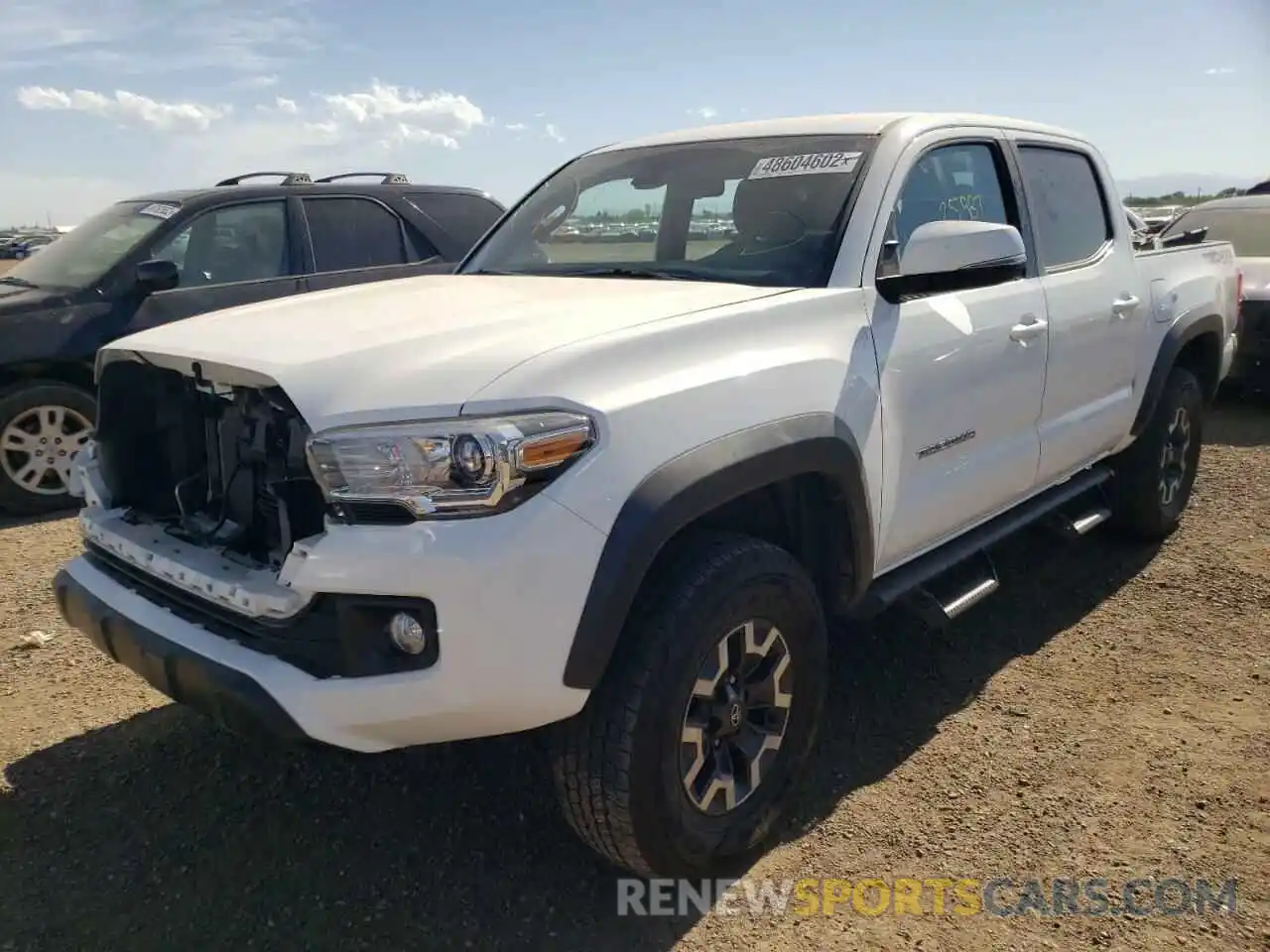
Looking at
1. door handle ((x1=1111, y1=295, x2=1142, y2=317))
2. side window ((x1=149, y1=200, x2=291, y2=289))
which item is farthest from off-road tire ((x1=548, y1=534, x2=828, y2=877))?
side window ((x1=149, y1=200, x2=291, y2=289))

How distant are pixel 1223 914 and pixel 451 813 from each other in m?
2.02

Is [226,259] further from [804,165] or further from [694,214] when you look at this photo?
[804,165]

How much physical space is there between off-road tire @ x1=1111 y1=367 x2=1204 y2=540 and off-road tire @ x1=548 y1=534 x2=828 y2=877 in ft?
9.36

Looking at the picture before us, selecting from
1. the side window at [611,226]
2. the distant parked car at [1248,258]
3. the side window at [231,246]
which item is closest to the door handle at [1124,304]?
the side window at [611,226]

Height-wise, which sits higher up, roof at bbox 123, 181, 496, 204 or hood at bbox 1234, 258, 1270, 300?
roof at bbox 123, 181, 496, 204

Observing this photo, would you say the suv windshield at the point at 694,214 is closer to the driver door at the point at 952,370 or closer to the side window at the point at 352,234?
the driver door at the point at 952,370

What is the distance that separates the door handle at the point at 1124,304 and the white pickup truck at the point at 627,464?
0.24 meters

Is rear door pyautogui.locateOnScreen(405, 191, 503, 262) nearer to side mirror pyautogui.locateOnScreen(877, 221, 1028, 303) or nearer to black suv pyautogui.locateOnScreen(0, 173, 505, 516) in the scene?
black suv pyautogui.locateOnScreen(0, 173, 505, 516)

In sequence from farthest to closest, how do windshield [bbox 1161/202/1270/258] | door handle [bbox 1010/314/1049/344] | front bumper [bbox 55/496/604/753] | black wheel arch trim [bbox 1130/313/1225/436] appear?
windshield [bbox 1161/202/1270/258], black wheel arch trim [bbox 1130/313/1225/436], door handle [bbox 1010/314/1049/344], front bumper [bbox 55/496/604/753]

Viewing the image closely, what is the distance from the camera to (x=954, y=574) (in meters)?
3.60

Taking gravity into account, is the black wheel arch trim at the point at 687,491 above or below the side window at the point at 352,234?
below

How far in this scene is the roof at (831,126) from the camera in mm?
3379

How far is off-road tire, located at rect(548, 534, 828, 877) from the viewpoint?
232 cm

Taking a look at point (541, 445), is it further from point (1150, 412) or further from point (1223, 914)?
point (1150, 412)
